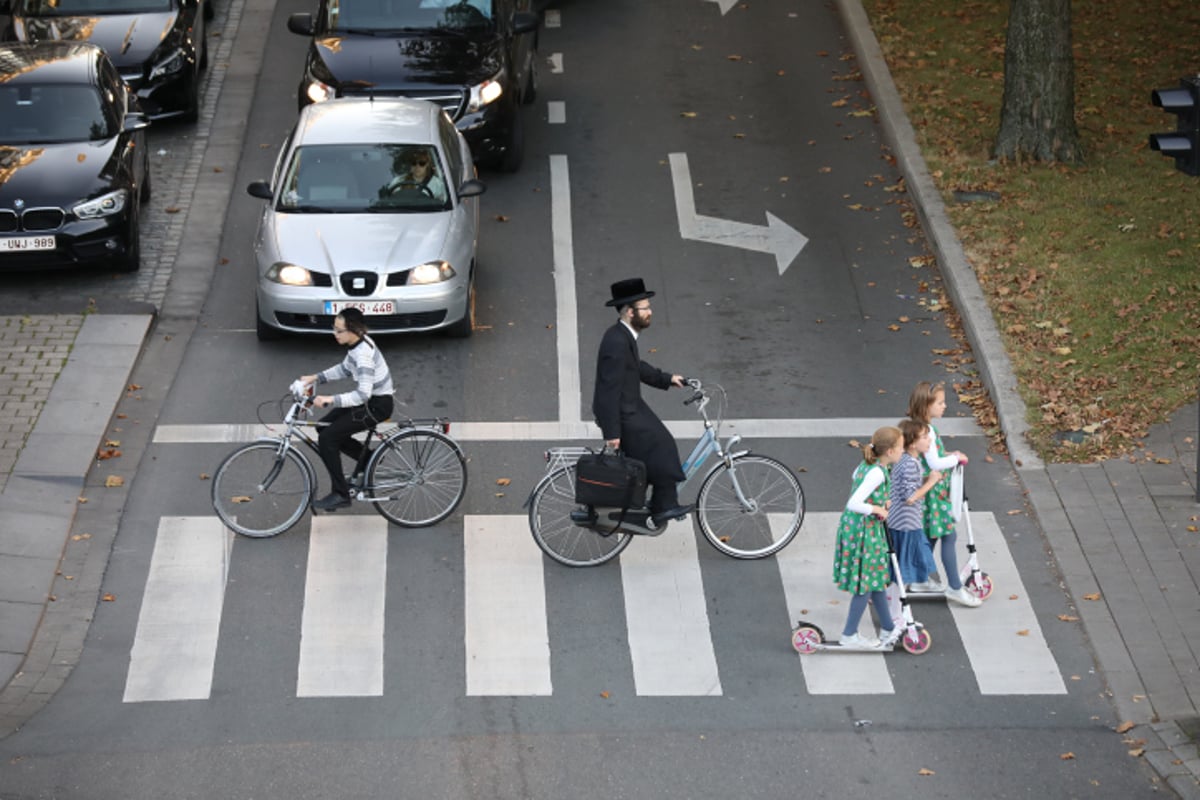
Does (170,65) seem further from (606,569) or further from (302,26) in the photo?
(606,569)

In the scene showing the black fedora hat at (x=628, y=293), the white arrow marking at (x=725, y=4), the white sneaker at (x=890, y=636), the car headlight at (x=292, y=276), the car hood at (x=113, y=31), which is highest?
the black fedora hat at (x=628, y=293)

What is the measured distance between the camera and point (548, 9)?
975 inches

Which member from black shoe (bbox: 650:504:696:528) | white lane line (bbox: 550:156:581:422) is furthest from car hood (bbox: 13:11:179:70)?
black shoe (bbox: 650:504:696:528)

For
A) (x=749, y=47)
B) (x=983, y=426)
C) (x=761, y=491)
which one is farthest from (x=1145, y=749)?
(x=749, y=47)

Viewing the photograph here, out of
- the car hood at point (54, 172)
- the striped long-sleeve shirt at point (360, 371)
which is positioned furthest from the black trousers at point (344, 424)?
the car hood at point (54, 172)

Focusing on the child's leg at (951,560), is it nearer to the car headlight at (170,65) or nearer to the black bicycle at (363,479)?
the black bicycle at (363,479)

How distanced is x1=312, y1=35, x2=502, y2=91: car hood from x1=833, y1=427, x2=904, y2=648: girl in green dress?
9.35 metres

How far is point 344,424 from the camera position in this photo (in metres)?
11.9

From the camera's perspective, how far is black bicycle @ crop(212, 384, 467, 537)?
11.9 metres

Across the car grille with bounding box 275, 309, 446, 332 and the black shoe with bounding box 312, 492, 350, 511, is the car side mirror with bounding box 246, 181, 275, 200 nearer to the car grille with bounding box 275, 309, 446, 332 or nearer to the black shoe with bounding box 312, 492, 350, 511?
the car grille with bounding box 275, 309, 446, 332

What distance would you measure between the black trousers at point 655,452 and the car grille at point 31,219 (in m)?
7.13

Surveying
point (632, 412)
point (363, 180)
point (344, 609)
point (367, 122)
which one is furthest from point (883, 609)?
point (367, 122)

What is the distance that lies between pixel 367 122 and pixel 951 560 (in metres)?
7.69

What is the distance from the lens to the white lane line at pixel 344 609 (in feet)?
34.6
